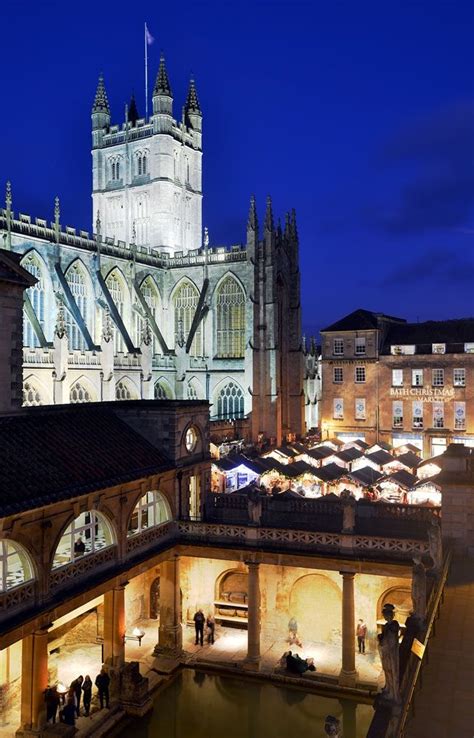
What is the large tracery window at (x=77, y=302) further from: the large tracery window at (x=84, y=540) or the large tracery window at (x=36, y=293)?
the large tracery window at (x=84, y=540)

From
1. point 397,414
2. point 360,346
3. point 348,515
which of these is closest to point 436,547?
point 348,515

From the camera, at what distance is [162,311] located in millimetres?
65438

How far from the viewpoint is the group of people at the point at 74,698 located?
58.2ft

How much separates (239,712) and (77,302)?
135ft

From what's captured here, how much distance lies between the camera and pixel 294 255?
63.5 m

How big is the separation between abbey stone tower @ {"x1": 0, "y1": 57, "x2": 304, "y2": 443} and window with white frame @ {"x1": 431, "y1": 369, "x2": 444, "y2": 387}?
1321 centimetres

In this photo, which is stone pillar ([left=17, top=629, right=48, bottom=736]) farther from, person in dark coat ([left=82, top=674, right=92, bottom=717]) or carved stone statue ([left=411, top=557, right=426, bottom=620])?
carved stone statue ([left=411, top=557, right=426, bottom=620])

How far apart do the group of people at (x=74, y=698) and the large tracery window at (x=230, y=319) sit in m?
43.2

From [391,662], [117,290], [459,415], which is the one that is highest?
[117,290]

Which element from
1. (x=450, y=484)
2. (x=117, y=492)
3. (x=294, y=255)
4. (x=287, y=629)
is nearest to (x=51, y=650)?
(x=117, y=492)

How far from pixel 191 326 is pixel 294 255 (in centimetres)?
1234

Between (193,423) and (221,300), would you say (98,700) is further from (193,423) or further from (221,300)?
(221,300)

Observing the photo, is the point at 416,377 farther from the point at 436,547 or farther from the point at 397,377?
the point at 436,547

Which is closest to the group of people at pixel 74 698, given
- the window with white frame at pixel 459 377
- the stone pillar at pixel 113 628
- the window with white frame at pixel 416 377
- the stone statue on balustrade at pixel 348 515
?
the stone pillar at pixel 113 628
